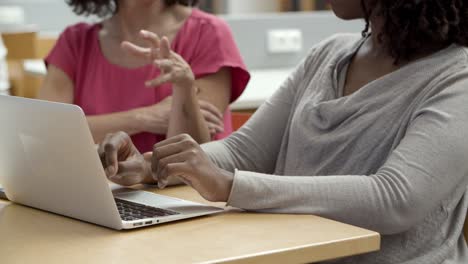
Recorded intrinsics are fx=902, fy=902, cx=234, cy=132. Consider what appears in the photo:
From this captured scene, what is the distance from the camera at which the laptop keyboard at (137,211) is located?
1.44 m

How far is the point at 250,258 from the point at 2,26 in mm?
5934

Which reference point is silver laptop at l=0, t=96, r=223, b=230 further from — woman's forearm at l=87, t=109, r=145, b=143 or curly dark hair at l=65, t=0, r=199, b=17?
curly dark hair at l=65, t=0, r=199, b=17

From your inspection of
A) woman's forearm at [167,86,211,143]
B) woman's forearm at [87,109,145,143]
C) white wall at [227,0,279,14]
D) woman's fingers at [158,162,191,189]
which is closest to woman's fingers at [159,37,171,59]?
woman's forearm at [167,86,211,143]

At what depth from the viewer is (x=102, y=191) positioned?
1.36 meters

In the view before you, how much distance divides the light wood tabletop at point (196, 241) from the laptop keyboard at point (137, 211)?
0.05 m

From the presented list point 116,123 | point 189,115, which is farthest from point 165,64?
point 116,123

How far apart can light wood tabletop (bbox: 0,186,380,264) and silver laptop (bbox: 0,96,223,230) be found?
3cm

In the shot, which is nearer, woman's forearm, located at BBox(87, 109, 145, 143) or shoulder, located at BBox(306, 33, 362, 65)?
shoulder, located at BBox(306, 33, 362, 65)

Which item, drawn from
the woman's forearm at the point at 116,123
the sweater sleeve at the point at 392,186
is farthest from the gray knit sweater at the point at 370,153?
the woman's forearm at the point at 116,123

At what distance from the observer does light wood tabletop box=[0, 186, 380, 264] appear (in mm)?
1215

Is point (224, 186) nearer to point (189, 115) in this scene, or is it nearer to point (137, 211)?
point (137, 211)

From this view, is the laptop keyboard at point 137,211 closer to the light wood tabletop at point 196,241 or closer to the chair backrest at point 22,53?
the light wood tabletop at point 196,241

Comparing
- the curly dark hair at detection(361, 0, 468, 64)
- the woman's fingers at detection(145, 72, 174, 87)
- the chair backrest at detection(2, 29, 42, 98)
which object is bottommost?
the chair backrest at detection(2, 29, 42, 98)

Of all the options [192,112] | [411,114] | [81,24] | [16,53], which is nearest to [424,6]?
[411,114]
